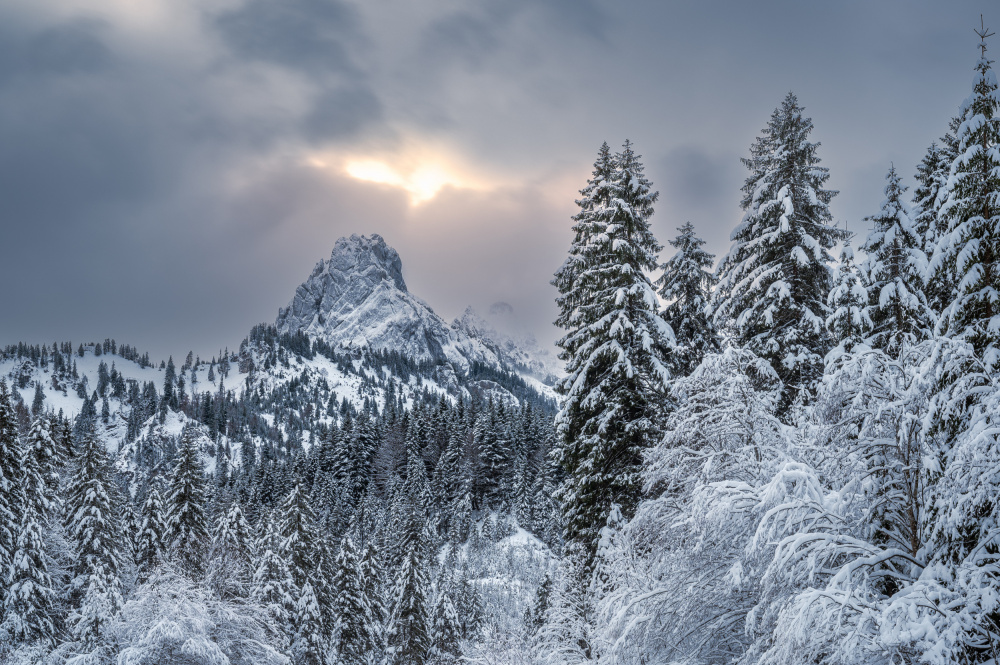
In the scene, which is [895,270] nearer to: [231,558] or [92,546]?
[231,558]

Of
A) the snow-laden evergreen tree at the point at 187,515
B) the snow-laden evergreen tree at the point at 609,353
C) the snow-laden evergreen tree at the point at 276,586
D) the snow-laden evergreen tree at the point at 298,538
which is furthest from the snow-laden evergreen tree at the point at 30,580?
the snow-laden evergreen tree at the point at 609,353

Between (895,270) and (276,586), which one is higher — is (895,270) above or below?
above

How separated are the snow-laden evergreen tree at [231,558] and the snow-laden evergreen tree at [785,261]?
2556 cm

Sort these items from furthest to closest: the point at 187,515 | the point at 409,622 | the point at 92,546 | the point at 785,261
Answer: the point at 409,622
the point at 187,515
the point at 92,546
the point at 785,261

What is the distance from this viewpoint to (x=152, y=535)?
1325 inches

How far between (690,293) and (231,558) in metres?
29.1

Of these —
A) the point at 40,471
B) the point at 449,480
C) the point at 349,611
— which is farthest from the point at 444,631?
the point at 449,480

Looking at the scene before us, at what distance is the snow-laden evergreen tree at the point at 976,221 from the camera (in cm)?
759

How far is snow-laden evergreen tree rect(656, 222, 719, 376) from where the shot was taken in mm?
20516

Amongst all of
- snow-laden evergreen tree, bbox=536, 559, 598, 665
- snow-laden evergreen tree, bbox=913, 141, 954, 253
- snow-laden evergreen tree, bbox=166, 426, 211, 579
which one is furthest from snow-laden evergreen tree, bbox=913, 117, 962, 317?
snow-laden evergreen tree, bbox=166, 426, 211, 579

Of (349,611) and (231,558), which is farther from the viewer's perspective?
(349,611)

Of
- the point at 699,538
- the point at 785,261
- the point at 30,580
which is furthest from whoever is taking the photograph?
the point at 30,580

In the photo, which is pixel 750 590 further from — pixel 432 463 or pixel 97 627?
pixel 432 463

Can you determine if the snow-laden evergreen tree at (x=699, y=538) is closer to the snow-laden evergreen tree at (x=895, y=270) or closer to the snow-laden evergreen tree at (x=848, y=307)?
the snow-laden evergreen tree at (x=848, y=307)
